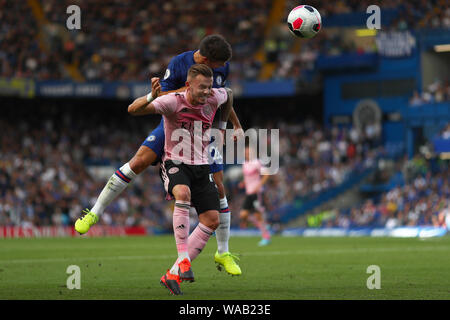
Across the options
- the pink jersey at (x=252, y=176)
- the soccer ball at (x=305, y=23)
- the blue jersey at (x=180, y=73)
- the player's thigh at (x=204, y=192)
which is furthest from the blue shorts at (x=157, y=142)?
the pink jersey at (x=252, y=176)

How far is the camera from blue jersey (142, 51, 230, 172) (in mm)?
9508

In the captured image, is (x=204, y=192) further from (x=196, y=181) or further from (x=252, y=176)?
(x=252, y=176)

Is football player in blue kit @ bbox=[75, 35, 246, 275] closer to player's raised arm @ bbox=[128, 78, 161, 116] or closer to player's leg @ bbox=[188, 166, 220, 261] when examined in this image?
player's leg @ bbox=[188, 166, 220, 261]

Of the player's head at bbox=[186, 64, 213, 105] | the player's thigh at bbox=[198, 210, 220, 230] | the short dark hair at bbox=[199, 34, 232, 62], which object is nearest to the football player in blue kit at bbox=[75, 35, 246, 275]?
the short dark hair at bbox=[199, 34, 232, 62]

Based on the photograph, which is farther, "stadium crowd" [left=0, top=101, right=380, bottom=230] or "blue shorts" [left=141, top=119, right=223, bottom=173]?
"stadium crowd" [left=0, top=101, right=380, bottom=230]

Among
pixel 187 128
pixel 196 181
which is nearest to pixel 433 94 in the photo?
pixel 196 181

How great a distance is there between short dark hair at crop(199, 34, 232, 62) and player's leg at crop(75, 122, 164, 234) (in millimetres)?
1038

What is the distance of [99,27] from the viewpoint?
3941cm

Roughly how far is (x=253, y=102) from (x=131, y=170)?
3281 cm

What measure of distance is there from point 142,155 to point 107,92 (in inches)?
1138
